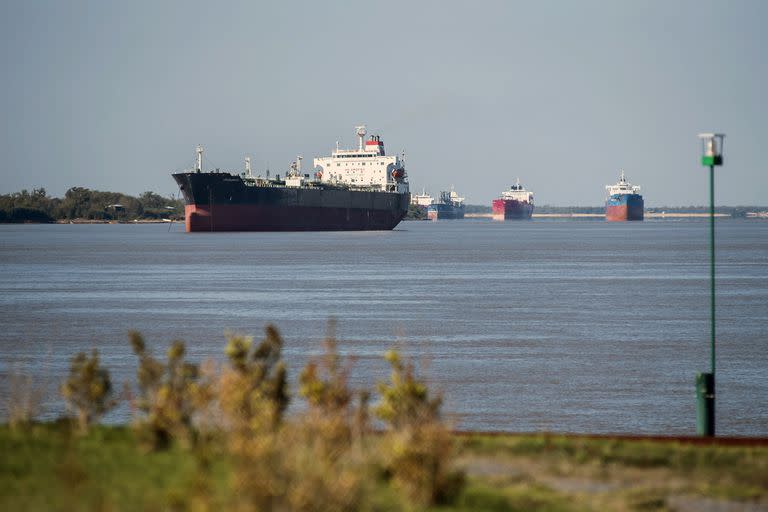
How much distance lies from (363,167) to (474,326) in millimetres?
85869

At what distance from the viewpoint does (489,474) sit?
318 inches

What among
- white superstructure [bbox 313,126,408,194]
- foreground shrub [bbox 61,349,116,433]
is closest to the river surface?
foreground shrub [bbox 61,349,116,433]

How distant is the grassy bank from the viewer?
675cm

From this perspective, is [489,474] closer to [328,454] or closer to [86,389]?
[328,454]

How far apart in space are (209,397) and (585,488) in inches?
109

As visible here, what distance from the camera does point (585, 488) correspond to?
7707 mm

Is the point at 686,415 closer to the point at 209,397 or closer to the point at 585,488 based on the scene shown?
the point at 585,488

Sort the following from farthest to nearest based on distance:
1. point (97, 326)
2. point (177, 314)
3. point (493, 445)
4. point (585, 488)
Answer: point (177, 314) < point (97, 326) < point (493, 445) < point (585, 488)

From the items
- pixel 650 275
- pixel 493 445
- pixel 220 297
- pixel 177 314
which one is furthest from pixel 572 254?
pixel 493 445

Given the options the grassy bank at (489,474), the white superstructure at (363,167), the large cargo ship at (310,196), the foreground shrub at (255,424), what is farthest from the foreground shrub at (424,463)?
the white superstructure at (363,167)

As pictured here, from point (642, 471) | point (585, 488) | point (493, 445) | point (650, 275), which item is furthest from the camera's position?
point (650, 275)

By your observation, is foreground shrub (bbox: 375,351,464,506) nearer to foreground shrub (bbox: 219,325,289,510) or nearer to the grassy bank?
the grassy bank

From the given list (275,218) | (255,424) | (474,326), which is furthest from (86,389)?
(275,218)

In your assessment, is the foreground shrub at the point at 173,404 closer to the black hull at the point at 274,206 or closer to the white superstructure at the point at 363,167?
the black hull at the point at 274,206
